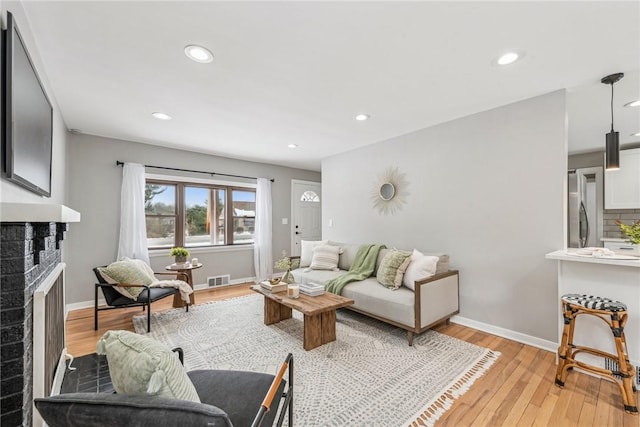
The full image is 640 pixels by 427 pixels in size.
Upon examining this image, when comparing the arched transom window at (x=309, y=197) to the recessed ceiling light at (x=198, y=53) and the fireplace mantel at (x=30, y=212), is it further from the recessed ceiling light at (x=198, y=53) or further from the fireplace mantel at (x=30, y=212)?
the fireplace mantel at (x=30, y=212)

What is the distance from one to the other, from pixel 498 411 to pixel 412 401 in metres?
0.54

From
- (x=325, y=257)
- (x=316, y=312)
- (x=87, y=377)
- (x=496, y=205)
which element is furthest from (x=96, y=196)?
(x=496, y=205)

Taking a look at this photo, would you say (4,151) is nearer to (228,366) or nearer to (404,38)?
(228,366)

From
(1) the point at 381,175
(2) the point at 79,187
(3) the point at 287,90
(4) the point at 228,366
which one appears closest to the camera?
(4) the point at 228,366

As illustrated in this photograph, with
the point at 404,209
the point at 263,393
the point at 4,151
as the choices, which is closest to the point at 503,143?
the point at 404,209

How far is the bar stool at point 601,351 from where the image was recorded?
1777 millimetres

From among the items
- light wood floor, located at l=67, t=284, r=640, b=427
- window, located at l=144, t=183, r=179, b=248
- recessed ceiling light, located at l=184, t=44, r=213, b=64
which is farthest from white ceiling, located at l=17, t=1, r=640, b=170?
light wood floor, located at l=67, t=284, r=640, b=427

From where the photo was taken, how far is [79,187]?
3701 millimetres

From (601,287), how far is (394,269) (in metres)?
1.70

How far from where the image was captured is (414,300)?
8.70ft

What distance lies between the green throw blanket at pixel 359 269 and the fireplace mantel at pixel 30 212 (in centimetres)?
271

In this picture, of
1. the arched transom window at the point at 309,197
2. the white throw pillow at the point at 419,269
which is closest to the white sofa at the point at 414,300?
the white throw pillow at the point at 419,269

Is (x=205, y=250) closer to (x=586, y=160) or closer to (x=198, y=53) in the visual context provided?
(x=198, y=53)

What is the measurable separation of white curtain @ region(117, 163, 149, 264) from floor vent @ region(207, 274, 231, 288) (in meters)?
1.12
